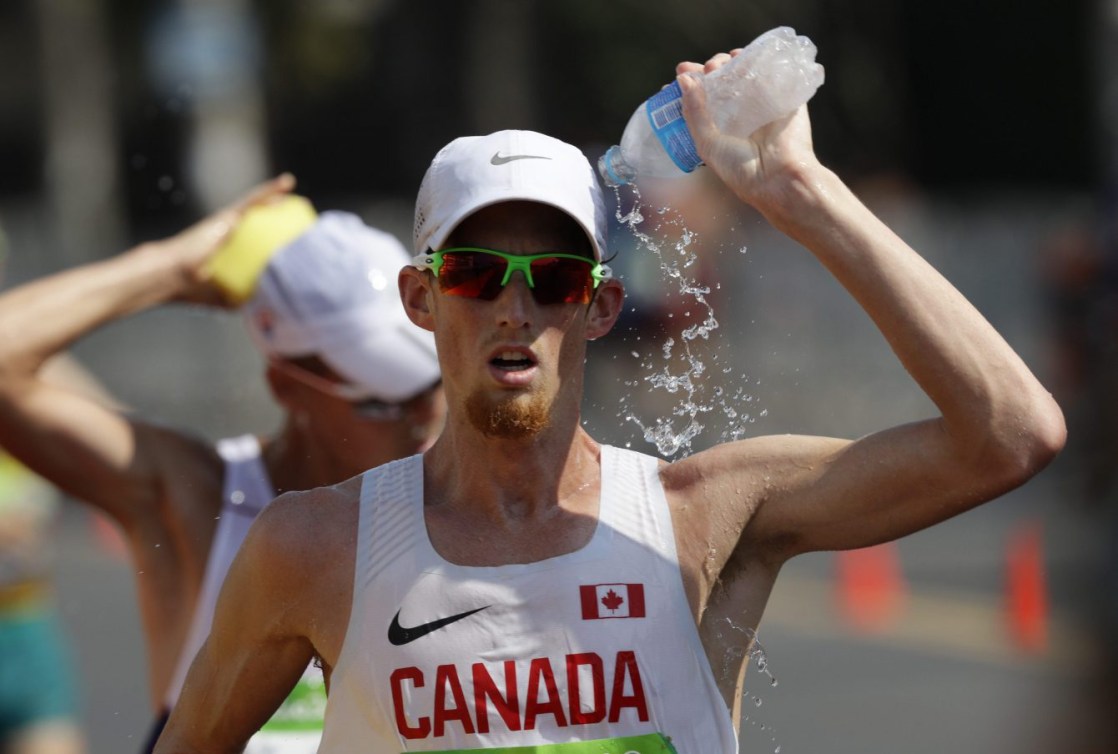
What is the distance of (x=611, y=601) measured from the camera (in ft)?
10.7

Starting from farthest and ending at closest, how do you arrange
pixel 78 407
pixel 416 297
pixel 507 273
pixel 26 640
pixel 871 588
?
pixel 871 588
pixel 26 640
pixel 78 407
pixel 416 297
pixel 507 273

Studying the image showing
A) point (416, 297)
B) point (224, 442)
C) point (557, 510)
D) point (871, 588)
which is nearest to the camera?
point (557, 510)

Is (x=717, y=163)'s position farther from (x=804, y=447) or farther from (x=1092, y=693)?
(x=1092, y=693)

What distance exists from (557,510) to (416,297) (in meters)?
0.48

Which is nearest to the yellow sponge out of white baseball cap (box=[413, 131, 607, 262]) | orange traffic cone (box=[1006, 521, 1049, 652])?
white baseball cap (box=[413, 131, 607, 262])

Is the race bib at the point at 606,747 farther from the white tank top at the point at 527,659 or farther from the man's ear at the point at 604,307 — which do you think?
the man's ear at the point at 604,307

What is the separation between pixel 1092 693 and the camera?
9.47 meters

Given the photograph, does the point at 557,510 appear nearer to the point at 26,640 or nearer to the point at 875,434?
the point at 875,434

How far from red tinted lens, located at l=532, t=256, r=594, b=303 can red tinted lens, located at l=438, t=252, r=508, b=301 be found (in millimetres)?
66

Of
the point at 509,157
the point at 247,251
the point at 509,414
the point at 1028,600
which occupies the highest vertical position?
the point at 1028,600

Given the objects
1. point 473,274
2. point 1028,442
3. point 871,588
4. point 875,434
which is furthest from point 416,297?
point 871,588

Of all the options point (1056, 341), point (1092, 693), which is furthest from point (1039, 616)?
point (1056, 341)

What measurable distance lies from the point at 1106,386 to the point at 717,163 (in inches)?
254

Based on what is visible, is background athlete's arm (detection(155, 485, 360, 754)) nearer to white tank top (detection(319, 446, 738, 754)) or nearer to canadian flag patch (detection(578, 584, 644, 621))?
white tank top (detection(319, 446, 738, 754))
